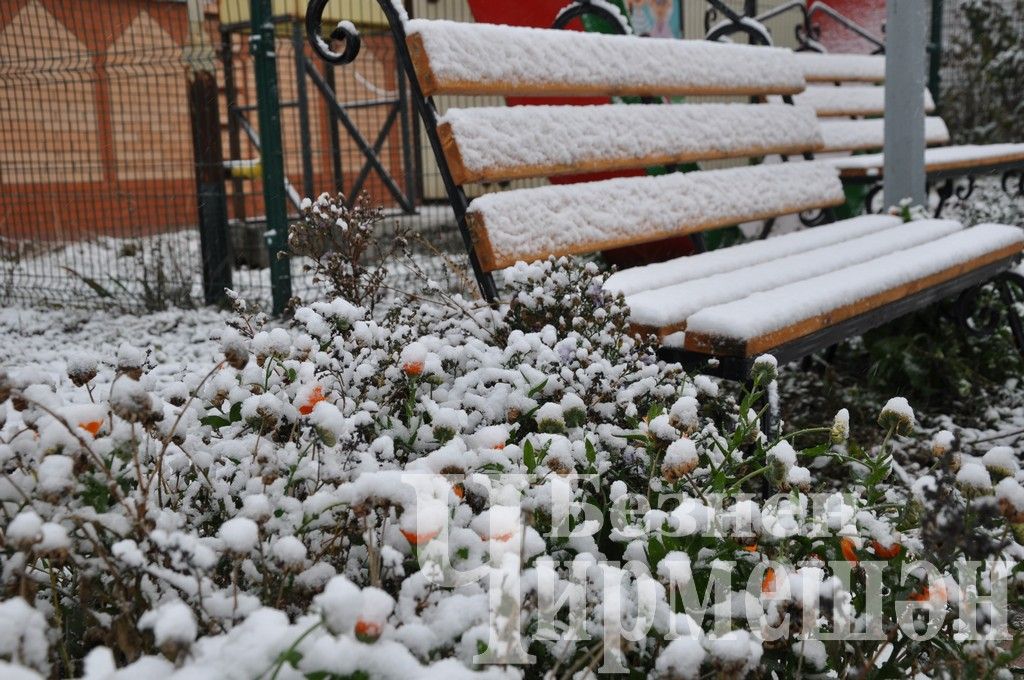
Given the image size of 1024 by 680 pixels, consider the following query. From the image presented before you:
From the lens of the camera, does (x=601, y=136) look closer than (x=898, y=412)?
No

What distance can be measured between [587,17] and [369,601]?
4.51 meters

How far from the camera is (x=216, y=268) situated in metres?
5.19

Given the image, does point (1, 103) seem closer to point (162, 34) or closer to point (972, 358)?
point (162, 34)

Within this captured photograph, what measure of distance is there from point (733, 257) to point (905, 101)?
70.2 inches

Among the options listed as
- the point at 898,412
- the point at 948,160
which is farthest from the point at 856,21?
the point at 898,412

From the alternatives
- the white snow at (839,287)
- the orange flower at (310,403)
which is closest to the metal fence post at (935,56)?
the white snow at (839,287)

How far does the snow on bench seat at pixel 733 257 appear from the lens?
269cm

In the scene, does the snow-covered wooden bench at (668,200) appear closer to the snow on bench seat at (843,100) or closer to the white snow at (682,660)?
the white snow at (682,660)

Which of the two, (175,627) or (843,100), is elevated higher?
(843,100)

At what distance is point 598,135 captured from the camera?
9.84 feet

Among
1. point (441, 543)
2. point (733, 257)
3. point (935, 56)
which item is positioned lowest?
point (441, 543)

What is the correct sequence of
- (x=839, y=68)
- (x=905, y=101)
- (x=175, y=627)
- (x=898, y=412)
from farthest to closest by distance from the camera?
(x=839, y=68), (x=905, y=101), (x=898, y=412), (x=175, y=627)

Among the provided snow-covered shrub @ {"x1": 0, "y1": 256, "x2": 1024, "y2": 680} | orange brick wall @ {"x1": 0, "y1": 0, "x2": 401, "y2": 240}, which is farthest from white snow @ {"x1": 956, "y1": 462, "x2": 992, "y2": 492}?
orange brick wall @ {"x1": 0, "y1": 0, "x2": 401, "y2": 240}

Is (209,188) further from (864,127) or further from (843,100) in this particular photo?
(864,127)
